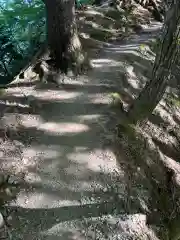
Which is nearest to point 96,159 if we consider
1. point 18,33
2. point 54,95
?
point 54,95

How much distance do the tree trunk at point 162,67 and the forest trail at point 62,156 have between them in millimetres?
842

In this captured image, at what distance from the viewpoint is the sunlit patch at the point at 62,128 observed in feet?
24.7

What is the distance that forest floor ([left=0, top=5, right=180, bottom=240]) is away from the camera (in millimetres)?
5824

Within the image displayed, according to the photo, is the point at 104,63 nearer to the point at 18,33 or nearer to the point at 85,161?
the point at 85,161

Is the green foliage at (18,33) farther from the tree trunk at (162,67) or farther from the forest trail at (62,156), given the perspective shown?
the tree trunk at (162,67)

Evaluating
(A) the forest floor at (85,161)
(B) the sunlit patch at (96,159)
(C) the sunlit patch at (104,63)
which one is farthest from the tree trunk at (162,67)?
(C) the sunlit patch at (104,63)

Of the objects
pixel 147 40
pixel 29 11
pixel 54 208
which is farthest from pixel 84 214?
pixel 29 11

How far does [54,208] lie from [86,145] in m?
1.74

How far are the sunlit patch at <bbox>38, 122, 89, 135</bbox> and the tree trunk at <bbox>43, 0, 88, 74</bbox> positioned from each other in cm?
213

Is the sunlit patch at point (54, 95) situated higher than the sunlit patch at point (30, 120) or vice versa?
the sunlit patch at point (54, 95)

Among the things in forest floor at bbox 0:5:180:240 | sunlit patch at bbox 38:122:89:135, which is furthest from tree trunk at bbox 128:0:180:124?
sunlit patch at bbox 38:122:89:135

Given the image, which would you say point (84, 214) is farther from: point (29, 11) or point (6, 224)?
point (29, 11)

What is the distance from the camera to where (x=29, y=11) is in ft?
45.8

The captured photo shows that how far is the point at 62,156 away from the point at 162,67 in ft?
8.78
